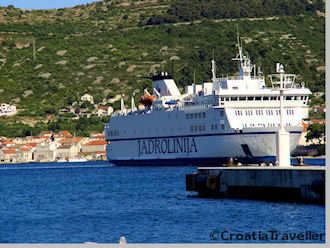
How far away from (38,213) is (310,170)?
10.3 meters

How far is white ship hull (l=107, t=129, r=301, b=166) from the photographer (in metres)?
83.1

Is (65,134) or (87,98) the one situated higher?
(87,98)

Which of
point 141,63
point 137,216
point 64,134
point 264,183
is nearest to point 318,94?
point 64,134

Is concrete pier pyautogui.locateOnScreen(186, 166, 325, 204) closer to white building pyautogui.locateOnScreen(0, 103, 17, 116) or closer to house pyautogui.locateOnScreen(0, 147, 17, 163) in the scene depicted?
house pyautogui.locateOnScreen(0, 147, 17, 163)

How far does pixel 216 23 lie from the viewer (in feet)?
655

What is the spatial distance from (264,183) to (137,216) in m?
4.61

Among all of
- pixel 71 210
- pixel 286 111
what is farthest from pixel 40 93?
pixel 71 210

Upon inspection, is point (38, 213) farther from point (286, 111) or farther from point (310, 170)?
point (286, 111)

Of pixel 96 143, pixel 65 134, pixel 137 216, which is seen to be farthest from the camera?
pixel 65 134

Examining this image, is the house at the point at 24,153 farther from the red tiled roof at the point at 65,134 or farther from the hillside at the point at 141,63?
the hillside at the point at 141,63

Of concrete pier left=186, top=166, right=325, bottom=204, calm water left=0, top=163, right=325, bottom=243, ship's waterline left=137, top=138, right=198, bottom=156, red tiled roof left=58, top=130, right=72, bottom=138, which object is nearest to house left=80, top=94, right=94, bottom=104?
red tiled roof left=58, top=130, right=72, bottom=138

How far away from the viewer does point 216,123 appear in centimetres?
8694

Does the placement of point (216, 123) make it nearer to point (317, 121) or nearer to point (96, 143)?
point (317, 121)

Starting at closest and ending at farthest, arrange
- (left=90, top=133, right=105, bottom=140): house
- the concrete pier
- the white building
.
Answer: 1. the concrete pier
2. (left=90, top=133, right=105, bottom=140): house
3. the white building
